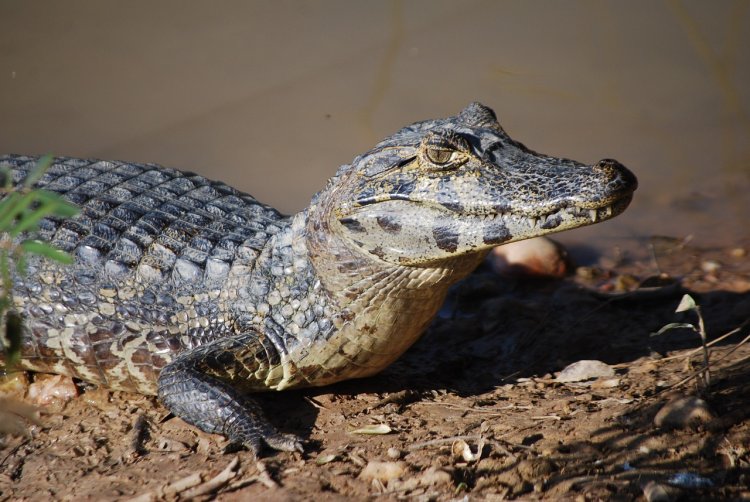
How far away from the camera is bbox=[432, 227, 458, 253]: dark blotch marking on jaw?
3.32m

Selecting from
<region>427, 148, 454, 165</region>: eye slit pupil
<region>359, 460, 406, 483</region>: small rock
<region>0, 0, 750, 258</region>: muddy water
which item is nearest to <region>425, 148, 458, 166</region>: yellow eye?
<region>427, 148, 454, 165</region>: eye slit pupil

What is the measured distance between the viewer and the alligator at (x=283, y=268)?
3.32m

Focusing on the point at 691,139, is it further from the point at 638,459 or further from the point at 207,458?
the point at 207,458

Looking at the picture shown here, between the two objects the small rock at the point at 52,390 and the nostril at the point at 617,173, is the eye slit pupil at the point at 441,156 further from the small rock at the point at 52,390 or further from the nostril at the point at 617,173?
the small rock at the point at 52,390

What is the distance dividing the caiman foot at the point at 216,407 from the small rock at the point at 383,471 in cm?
41

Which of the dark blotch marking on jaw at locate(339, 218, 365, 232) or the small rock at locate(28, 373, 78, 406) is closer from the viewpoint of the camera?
the dark blotch marking on jaw at locate(339, 218, 365, 232)

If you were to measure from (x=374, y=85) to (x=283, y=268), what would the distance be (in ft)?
14.3

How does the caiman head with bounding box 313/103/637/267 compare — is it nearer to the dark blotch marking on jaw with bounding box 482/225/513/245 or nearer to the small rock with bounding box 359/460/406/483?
the dark blotch marking on jaw with bounding box 482/225/513/245

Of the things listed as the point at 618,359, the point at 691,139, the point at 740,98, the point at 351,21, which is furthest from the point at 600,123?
the point at 618,359

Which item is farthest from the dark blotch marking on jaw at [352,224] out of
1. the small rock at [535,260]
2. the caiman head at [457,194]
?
the small rock at [535,260]

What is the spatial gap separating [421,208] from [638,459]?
133cm

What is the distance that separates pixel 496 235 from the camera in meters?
3.26

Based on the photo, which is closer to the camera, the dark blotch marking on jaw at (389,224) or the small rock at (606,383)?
the dark blotch marking on jaw at (389,224)

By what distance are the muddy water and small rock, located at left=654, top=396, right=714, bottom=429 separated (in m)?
2.93
